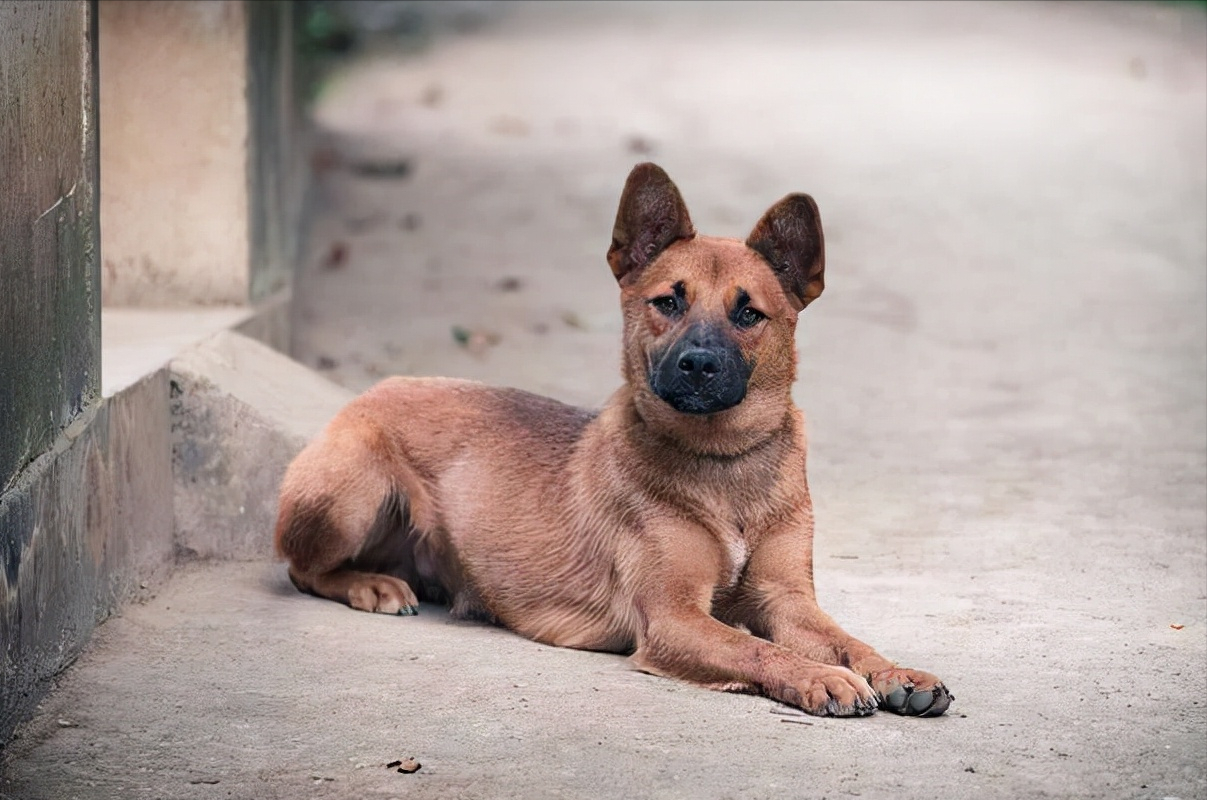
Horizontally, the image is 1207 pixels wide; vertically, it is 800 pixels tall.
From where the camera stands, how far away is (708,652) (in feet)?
14.6

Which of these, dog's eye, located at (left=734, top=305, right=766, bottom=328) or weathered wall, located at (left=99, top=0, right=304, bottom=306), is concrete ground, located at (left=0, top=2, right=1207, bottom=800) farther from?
weathered wall, located at (left=99, top=0, right=304, bottom=306)

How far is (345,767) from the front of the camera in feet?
12.5

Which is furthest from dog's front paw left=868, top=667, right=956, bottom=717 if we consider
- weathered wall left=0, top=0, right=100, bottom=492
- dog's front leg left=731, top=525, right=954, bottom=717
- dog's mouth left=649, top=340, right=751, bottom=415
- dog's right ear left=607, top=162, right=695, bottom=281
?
weathered wall left=0, top=0, right=100, bottom=492

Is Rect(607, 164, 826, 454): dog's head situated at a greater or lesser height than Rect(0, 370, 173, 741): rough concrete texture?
greater

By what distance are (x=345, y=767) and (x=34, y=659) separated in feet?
3.16

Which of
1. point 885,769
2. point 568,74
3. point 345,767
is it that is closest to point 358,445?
point 345,767

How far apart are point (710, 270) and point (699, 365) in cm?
36

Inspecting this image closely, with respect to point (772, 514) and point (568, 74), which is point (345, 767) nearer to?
point (772, 514)

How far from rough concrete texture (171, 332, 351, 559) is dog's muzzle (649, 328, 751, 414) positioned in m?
2.00

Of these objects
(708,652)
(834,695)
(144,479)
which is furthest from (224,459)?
(834,695)

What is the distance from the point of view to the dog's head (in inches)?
181

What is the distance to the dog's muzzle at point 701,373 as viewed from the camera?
447 centimetres

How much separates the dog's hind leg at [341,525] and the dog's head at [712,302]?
100cm

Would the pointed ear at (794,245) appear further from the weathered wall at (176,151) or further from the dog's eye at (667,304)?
the weathered wall at (176,151)
